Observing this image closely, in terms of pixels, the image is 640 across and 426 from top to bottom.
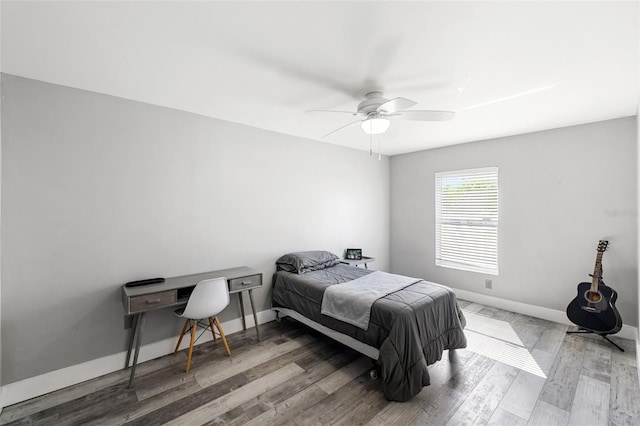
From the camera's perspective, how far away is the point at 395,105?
2.12 meters

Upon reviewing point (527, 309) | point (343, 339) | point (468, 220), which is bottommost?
point (527, 309)

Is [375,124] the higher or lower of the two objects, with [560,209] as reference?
higher

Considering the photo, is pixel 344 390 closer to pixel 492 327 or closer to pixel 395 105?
pixel 492 327

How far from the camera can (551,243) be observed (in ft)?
11.5

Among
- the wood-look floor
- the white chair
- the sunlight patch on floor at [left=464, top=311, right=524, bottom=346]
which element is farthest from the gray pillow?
the sunlight patch on floor at [left=464, top=311, right=524, bottom=346]

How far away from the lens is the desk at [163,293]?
2.25 metres

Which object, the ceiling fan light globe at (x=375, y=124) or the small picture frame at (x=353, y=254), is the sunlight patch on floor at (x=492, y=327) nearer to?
the small picture frame at (x=353, y=254)

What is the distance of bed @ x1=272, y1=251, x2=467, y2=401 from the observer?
2.07 m

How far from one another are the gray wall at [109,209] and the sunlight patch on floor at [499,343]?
8.35 ft

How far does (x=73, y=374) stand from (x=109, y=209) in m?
1.44

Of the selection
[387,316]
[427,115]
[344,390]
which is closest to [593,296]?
[387,316]

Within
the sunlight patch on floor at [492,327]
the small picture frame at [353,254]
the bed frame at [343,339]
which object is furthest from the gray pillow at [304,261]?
the sunlight patch on floor at [492,327]

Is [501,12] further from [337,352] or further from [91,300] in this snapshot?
[91,300]

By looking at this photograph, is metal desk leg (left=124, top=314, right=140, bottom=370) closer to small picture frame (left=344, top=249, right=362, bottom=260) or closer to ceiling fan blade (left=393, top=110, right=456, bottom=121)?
small picture frame (left=344, top=249, right=362, bottom=260)
